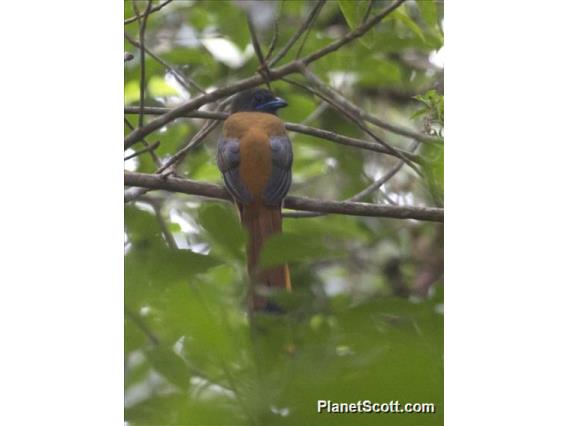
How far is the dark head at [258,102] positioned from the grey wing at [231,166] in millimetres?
132

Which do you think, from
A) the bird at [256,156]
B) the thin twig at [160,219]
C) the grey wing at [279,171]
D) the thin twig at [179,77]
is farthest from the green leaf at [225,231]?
the thin twig at [179,77]

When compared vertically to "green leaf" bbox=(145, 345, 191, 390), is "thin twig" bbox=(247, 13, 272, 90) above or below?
above

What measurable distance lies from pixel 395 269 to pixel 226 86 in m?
0.90

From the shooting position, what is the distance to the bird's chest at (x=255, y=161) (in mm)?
3213

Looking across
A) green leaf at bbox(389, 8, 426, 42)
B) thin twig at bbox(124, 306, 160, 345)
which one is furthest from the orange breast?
thin twig at bbox(124, 306, 160, 345)

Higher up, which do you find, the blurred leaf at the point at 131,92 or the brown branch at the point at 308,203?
the blurred leaf at the point at 131,92

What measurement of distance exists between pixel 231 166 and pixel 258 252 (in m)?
1.11

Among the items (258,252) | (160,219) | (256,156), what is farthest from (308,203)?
(258,252)

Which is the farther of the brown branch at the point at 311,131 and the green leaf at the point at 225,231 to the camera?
the brown branch at the point at 311,131

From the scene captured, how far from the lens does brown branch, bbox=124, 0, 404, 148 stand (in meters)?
3.15

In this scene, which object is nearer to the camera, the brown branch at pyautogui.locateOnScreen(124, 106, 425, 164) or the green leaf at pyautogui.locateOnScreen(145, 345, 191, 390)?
the green leaf at pyautogui.locateOnScreen(145, 345, 191, 390)

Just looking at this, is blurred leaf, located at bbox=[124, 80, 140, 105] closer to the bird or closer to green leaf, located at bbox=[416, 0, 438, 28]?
the bird

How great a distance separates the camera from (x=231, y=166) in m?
3.25

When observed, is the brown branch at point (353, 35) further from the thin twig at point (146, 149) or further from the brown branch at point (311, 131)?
the thin twig at point (146, 149)
